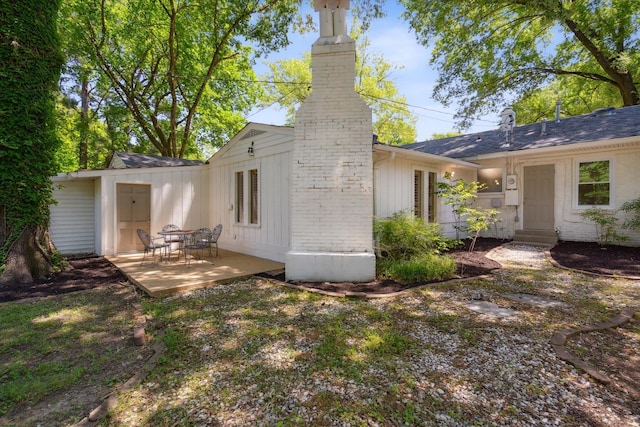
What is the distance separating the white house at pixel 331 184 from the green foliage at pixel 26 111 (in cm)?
162

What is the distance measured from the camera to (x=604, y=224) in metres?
8.26

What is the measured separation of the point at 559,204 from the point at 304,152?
28.6 feet

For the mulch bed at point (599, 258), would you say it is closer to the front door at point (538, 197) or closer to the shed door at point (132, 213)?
the front door at point (538, 197)

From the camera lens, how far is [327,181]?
5.69 m

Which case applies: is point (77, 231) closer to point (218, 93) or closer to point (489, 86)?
point (218, 93)

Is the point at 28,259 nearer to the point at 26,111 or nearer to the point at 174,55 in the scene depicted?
the point at 26,111

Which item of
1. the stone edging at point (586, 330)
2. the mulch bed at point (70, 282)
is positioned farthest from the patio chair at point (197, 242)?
the stone edging at point (586, 330)

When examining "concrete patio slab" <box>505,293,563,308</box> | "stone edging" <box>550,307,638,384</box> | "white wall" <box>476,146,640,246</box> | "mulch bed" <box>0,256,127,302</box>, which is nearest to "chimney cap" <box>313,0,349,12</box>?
"concrete patio slab" <box>505,293,563,308</box>

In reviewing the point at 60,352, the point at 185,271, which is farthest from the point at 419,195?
the point at 60,352

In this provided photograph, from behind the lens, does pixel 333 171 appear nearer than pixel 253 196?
Yes

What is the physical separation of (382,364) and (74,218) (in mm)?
10547

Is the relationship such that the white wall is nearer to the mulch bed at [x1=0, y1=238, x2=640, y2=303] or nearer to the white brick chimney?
the mulch bed at [x1=0, y1=238, x2=640, y2=303]

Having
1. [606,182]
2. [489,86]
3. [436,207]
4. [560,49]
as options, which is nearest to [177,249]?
[436,207]

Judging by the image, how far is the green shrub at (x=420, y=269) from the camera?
221 inches
